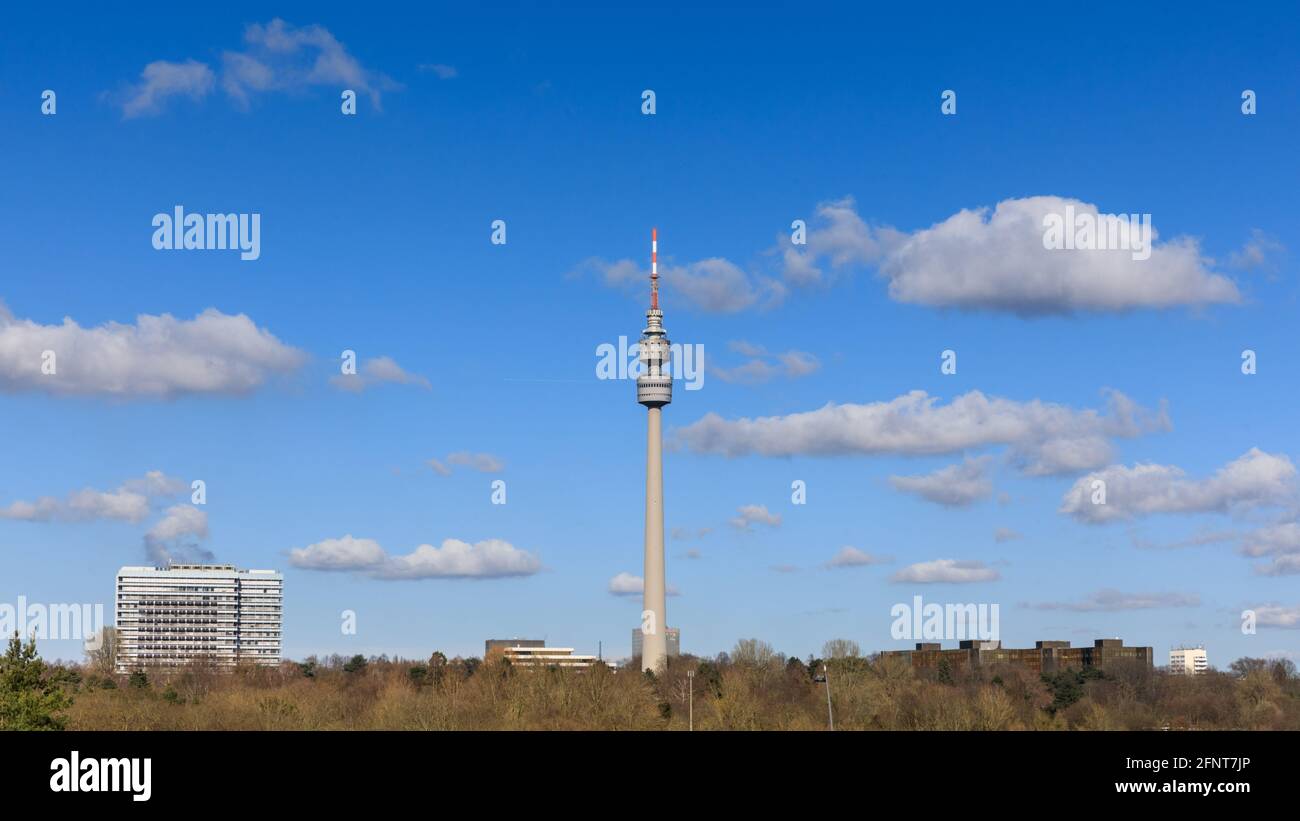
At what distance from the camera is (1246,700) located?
15988 cm

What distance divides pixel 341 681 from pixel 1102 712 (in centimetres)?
9493
